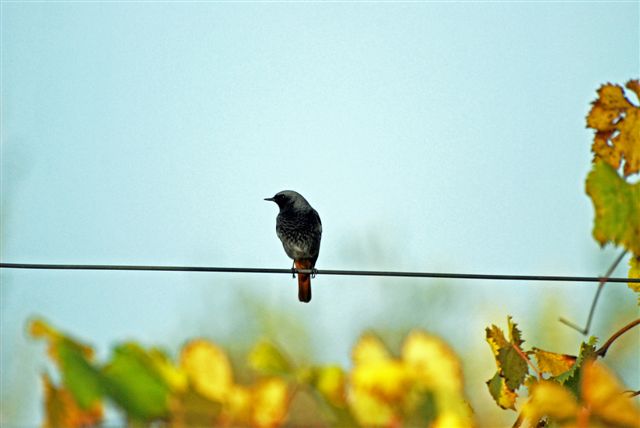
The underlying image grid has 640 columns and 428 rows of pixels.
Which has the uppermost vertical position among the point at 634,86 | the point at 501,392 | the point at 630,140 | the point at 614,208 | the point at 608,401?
the point at 634,86

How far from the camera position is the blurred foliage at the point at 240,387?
507 mm

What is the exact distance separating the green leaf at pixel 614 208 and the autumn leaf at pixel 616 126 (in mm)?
434

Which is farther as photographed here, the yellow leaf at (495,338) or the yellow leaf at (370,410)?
the yellow leaf at (495,338)

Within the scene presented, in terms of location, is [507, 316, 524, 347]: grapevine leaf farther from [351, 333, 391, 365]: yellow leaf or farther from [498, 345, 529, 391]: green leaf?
[351, 333, 391, 365]: yellow leaf

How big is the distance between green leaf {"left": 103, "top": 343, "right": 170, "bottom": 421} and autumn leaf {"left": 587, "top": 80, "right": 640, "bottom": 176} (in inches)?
44.0

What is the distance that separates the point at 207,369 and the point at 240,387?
0.03 meters

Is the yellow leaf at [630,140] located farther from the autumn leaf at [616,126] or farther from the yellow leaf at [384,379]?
the yellow leaf at [384,379]

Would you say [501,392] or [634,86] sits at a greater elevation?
[634,86]

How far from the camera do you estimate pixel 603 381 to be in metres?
0.59

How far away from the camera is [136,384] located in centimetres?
52

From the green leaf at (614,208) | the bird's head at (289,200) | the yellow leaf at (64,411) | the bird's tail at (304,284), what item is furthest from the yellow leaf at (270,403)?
the bird's head at (289,200)

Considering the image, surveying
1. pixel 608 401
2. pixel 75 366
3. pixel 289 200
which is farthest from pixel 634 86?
pixel 289 200

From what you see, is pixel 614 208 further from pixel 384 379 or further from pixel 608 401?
pixel 384 379

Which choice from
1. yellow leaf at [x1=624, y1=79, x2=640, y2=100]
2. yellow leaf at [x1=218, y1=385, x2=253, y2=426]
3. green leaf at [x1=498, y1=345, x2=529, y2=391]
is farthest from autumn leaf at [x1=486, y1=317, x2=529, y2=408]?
yellow leaf at [x1=218, y1=385, x2=253, y2=426]
